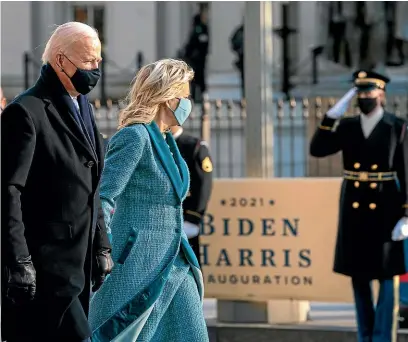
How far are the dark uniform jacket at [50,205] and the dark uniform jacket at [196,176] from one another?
3492 mm

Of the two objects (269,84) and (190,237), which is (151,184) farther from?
(269,84)

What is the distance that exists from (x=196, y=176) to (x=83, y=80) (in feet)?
11.4

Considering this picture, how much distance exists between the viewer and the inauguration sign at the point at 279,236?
8.70 m

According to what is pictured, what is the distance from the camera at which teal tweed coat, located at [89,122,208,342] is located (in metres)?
5.33

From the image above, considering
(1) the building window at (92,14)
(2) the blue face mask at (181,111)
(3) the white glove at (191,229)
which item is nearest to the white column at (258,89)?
(3) the white glove at (191,229)

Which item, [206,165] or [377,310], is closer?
[377,310]

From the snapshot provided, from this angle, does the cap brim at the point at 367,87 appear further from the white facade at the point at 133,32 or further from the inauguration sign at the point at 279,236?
the white facade at the point at 133,32

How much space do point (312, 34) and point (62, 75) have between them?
20.9 m

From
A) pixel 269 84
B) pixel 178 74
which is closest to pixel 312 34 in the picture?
pixel 269 84

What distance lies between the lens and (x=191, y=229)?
331 inches

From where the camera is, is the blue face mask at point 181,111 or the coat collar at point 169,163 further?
the blue face mask at point 181,111

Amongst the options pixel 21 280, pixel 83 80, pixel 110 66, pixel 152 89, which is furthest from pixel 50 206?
pixel 110 66

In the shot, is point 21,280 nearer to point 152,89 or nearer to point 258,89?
point 152,89

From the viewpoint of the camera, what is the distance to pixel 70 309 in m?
4.80
